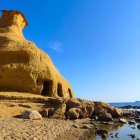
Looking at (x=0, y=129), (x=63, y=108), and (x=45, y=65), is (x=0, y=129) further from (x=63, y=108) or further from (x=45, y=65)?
(x=45, y=65)

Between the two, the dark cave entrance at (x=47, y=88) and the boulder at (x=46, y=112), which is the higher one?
the dark cave entrance at (x=47, y=88)

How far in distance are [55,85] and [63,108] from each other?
9.05m

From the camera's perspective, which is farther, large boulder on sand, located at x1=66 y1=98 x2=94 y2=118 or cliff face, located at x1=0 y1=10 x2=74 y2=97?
cliff face, located at x1=0 y1=10 x2=74 y2=97

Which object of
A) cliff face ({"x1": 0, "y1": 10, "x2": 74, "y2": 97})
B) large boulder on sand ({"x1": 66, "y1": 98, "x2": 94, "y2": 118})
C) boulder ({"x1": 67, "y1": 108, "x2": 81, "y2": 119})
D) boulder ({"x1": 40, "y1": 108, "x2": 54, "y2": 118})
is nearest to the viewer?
boulder ({"x1": 40, "y1": 108, "x2": 54, "y2": 118})

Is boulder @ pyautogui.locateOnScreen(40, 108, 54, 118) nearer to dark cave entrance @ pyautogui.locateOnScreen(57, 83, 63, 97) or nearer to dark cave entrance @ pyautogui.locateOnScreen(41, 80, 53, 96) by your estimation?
dark cave entrance @ pyautogui.locateOnScreen(41, 80, 53, 96)

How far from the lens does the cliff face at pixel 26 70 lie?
105ft

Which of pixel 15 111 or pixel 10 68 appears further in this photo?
pixel 10 68

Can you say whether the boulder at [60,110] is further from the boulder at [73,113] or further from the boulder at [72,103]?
the boulder at [72,103]

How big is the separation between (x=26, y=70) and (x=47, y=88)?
13.4 feet

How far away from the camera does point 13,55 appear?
34.2 meters

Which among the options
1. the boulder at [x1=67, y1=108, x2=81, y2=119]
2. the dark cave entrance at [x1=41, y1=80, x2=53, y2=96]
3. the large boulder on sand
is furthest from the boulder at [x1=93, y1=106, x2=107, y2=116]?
the dark cave entrance at [x1=41, y1=80, x2=53, y2=96]

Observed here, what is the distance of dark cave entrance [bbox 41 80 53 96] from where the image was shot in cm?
3426

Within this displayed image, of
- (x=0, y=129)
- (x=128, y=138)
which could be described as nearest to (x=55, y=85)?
(x=128, y=138)

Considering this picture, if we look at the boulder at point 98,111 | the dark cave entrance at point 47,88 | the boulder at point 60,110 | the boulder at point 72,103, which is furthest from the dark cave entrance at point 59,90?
the boulder at point 60,110
